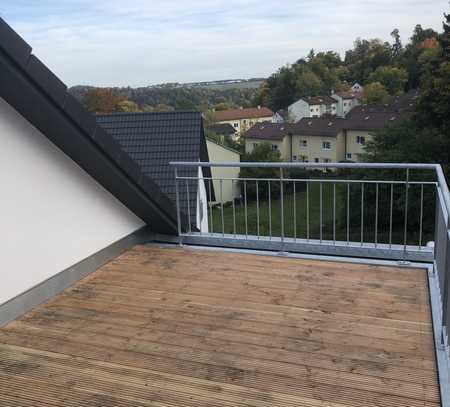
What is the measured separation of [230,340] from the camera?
308 centimetres

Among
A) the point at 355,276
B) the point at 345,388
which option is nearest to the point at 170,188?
the point at 355,276

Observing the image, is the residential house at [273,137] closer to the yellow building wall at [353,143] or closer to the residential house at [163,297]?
the yellow building wall at [353,143]

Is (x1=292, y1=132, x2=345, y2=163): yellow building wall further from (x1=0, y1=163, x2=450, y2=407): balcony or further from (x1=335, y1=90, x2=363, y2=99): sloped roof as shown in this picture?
(x1=0, y1=163, x2=450, y2=407): balcony

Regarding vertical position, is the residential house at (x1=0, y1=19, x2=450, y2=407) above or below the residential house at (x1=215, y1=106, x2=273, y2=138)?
below

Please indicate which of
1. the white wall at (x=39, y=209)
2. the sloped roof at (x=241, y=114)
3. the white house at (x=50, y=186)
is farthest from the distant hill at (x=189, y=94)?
the sloped roof at (x=241, y=114)

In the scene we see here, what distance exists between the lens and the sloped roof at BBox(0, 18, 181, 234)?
9.90ft

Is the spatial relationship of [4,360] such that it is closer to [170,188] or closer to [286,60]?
[170,188]

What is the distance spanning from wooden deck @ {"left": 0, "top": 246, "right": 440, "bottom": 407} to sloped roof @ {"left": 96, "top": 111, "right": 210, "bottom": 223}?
6109mm

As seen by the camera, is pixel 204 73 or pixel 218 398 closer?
pixel 218 398

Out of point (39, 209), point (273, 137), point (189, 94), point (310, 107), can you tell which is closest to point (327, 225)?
point (39, 209)

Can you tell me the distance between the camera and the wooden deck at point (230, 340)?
2.53 m

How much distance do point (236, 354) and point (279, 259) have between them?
1721 millimetres

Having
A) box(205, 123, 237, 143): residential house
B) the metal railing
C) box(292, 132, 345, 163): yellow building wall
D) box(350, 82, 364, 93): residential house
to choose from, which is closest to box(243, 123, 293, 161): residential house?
box(292, 132, 345, 163): yellow building wall

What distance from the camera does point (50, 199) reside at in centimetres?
395
